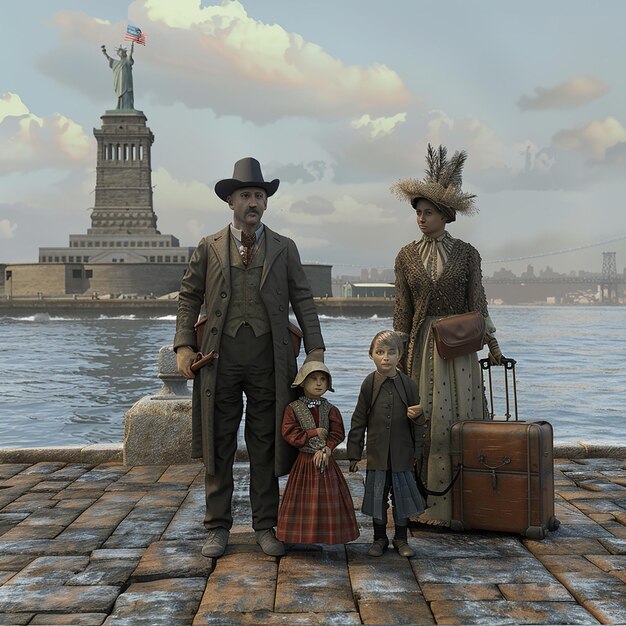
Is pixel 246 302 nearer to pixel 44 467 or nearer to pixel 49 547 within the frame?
pixel 49 547

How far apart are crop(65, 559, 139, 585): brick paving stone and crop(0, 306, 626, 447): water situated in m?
4.75

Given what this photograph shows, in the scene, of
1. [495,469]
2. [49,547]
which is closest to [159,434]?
[49,547]

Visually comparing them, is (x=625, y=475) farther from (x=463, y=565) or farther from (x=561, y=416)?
(x=561, y=416)

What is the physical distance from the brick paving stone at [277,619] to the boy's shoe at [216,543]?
2.49ft

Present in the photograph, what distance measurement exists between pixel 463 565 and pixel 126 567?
1.66 meters

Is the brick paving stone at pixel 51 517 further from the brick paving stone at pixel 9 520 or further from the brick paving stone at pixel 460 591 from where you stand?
the brick paving stone at pixel 460 591

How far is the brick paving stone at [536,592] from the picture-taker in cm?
339

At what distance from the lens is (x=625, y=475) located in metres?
5.96

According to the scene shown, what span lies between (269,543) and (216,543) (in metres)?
0.28

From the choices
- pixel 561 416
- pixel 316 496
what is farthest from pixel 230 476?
pixel 561 416

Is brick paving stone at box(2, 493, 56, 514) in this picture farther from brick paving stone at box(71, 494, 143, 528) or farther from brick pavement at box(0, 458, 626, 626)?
brick paving stone at box(71, 494, 143, 528)

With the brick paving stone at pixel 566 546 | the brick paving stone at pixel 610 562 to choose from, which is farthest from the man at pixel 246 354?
the brick paving stone at pixel 610 562

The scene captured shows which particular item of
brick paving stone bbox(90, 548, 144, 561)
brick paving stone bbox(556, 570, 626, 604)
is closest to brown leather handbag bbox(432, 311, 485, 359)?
brick paving stone bbox(556, 570, 626, 604)

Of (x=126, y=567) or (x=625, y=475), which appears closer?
(x=126, y=567)
